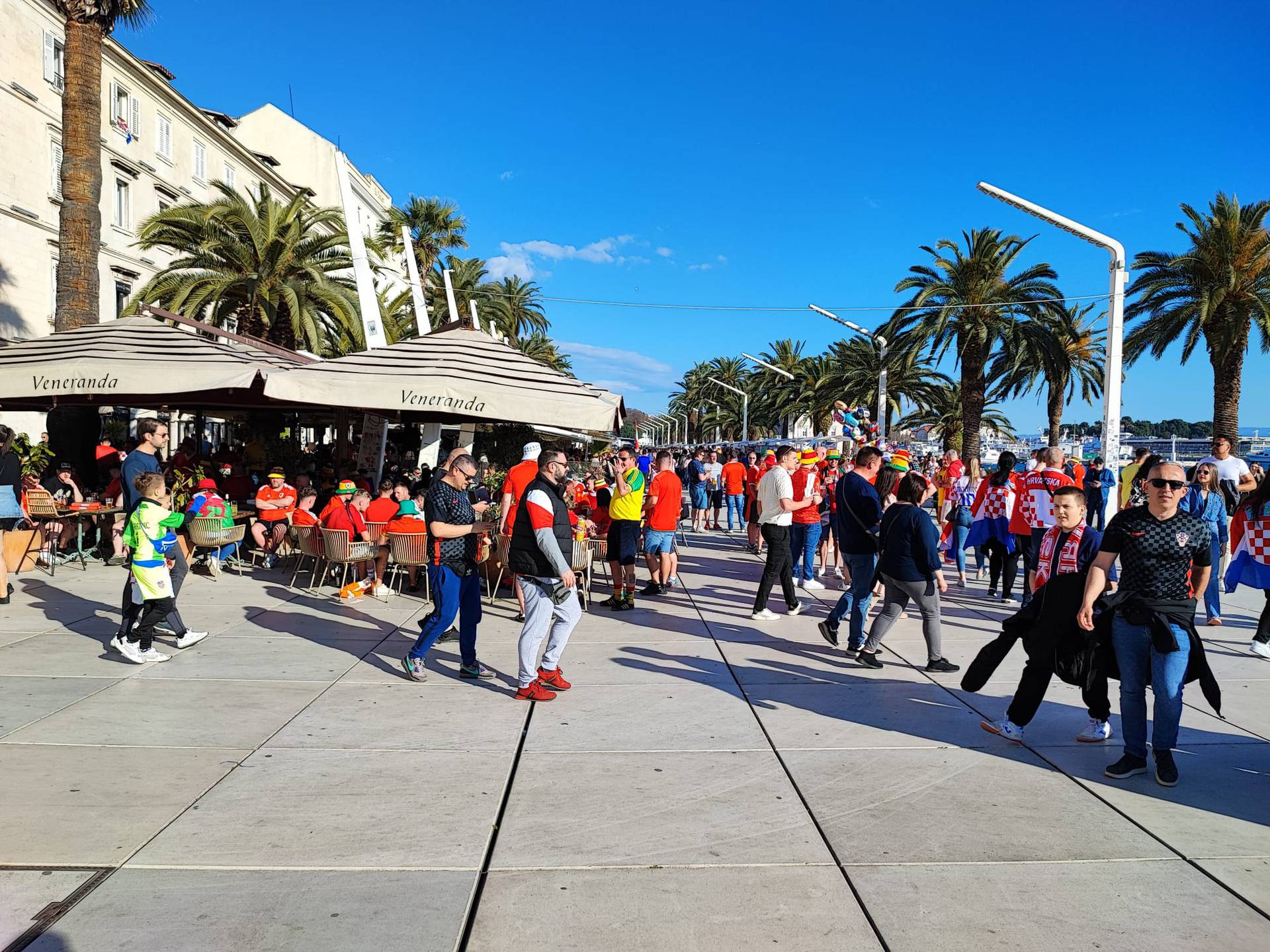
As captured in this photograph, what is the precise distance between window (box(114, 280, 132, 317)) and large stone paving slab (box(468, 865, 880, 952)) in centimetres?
3366

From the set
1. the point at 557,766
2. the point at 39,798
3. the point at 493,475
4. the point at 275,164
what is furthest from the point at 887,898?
the point at 275,164

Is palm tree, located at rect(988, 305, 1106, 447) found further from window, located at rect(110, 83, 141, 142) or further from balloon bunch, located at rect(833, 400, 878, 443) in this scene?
window, located at rect(110, 83, 141, 142)

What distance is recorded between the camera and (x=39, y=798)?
3973 millimetres

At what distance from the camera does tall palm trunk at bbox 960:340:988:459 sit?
2633cm

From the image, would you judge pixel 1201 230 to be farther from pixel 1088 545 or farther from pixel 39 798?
pixel 39 798

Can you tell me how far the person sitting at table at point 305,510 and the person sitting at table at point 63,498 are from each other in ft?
8.88

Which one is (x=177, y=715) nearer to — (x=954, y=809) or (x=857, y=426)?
(x=954, y=809)

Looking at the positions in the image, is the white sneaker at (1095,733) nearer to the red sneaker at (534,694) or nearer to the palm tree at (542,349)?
the red sneaker at (534,694)

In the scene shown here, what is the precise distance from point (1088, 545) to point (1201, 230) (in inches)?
843

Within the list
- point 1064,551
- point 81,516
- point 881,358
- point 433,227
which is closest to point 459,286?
point 433,227

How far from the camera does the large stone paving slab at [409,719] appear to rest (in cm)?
488

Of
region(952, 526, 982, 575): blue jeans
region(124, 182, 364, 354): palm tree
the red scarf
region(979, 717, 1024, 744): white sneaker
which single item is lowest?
region(979, 717, 1024, 744): white sneaker


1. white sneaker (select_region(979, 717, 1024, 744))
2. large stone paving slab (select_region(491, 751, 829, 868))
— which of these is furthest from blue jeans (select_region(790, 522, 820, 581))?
large stone paving slab (select_region(491, 751, 829, 868))

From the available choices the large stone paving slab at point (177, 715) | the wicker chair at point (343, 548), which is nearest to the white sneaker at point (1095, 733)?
the large stone paving slab at point (177, 715)
